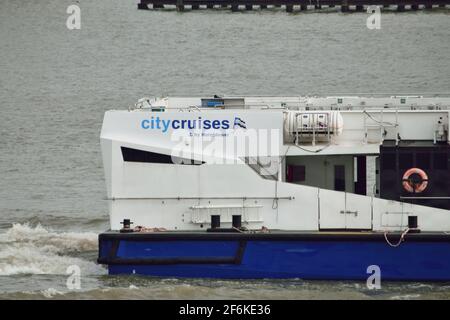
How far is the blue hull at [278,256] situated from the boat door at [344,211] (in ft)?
1.86

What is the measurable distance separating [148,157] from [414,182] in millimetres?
4779

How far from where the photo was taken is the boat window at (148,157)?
2739 centimetres

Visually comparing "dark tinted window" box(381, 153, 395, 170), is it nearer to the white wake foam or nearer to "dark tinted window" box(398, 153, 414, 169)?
"dark tinted window" box(398, 153, 414, 169)

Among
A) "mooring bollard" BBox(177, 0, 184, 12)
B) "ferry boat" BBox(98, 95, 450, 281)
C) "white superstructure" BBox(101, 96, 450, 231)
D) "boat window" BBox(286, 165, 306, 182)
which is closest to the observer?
"ferry boat" BBox(98, 95, 450, 281)

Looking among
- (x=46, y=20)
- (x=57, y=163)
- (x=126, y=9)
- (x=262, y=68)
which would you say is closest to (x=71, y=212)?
(x=57, y=163)

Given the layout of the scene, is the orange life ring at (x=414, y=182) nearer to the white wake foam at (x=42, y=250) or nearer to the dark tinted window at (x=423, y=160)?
the dark tinted window at (x=423, y=160)

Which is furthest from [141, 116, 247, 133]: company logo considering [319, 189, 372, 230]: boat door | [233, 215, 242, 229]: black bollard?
[319, 189, 372, 230]: boat door

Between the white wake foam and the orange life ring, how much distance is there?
5840 mm

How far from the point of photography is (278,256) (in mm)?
26828

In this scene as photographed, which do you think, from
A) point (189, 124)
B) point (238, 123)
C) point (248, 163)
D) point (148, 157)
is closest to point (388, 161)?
point (248, 163)

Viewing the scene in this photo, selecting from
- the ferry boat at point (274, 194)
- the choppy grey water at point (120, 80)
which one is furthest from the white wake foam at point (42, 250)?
the ferry boat at point (274, 194)

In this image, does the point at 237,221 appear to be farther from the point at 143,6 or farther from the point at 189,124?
the point at 143,6

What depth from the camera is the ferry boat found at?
26.7 meters
